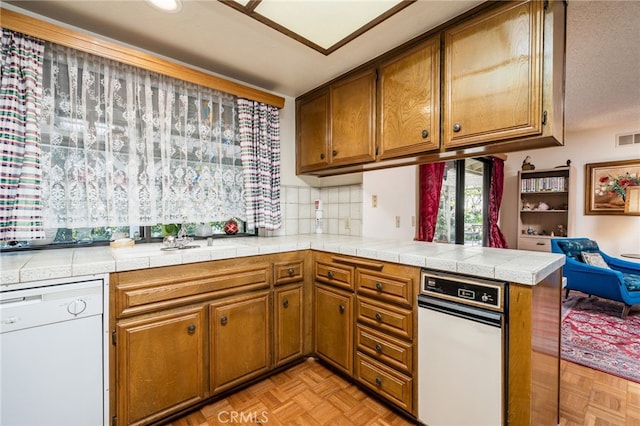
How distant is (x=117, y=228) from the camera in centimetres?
184

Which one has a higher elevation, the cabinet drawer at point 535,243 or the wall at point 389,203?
the wall at point 389,203

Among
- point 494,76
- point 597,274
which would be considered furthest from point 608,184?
point 494,76

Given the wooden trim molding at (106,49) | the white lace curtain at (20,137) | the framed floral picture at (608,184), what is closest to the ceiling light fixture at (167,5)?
the wooden trim molding at (106,49)

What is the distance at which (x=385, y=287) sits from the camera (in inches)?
62.6

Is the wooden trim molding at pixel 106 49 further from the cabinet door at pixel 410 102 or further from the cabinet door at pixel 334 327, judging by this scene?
the cabinet door at pixel 334 327

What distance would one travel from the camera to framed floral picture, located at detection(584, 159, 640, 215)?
148 inches

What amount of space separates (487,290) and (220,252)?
142cm

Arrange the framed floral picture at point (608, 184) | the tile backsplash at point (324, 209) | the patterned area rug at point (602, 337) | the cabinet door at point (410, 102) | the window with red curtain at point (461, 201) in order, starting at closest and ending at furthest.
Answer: the cabinet door at point (410, 102)
the patterned area rug at point (602, 337)
the tile backsplash at point (324, 209)
the window with red curtain at point (461, 201)
the framed floral picture at point (608, 184)

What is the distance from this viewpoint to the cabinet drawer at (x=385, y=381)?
4.89 ft

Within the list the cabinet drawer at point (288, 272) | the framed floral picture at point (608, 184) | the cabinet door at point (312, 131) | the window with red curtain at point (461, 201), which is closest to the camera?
the cabinet drawer at point (288, 272)

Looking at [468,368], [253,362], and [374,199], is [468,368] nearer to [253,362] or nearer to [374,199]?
[253,362]

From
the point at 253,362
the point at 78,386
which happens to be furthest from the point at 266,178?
the point at 78,386

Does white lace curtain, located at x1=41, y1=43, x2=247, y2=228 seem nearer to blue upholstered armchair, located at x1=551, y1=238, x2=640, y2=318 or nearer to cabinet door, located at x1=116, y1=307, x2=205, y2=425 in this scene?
cabinet door, located at x1=116, y1=307, x2=205, y2=425

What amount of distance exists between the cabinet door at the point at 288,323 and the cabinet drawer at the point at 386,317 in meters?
0.50
